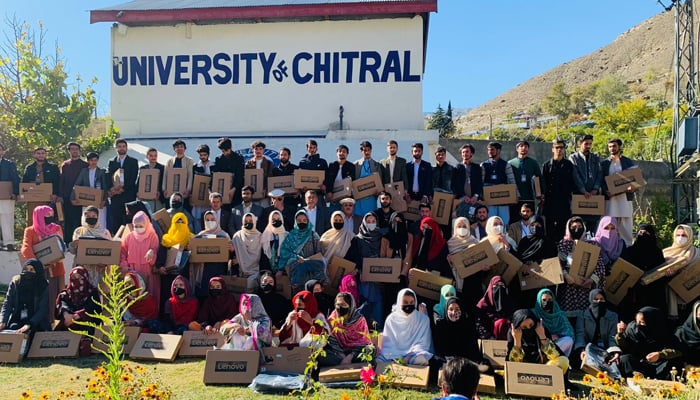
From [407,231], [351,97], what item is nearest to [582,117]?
[351,97]

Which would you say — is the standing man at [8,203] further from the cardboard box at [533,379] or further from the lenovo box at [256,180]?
the cardboard box at [533,379]

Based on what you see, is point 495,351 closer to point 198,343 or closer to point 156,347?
point 198,343

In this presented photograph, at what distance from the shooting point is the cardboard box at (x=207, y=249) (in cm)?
706

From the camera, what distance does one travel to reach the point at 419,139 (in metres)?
10.9

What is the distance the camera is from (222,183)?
8.22 m

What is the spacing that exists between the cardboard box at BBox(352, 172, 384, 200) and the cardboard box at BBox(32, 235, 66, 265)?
379 cm

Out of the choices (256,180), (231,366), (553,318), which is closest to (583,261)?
(553,318)

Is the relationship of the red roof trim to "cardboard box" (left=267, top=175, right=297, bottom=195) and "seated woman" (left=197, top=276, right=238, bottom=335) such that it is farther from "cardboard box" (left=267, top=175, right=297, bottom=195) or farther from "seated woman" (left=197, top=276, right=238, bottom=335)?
"seated woman" (left=197, top=276, right=238, bottom=335)

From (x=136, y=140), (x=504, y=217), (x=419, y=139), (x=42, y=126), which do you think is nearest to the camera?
(x=504, y=217)

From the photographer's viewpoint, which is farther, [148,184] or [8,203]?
[8,203]

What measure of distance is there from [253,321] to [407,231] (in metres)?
2.30

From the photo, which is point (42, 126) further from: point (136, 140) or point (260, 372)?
point (260, 372)

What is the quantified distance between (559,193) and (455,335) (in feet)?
10.2

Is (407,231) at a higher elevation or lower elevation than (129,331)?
higher
